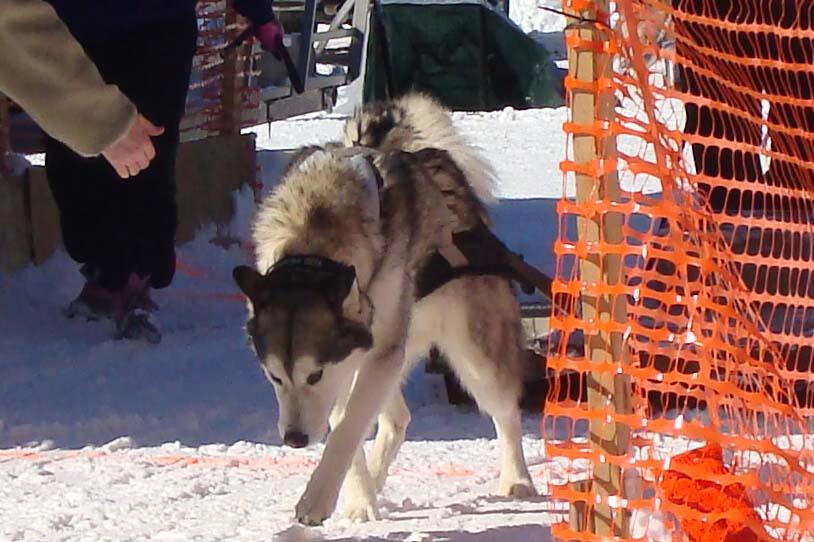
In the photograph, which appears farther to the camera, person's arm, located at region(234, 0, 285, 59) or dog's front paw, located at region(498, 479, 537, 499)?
person's arm, located at region(234, 0, 285, 59)

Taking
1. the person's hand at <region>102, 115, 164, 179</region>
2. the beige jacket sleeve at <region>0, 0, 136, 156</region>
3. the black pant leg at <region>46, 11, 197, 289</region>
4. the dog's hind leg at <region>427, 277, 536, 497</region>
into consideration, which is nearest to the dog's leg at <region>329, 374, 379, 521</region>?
the dog's hind leg at <region>427, 277, 536, 497</region>

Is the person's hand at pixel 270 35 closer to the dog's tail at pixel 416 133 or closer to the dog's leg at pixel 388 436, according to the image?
the dog's tail at pixel 416 133

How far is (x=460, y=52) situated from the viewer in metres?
14.7

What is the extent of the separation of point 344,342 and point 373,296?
22 cm

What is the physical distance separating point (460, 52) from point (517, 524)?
451 inches

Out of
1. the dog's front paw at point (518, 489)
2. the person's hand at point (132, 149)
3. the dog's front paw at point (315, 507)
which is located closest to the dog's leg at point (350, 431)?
the dog's front paw at point (315, 507)

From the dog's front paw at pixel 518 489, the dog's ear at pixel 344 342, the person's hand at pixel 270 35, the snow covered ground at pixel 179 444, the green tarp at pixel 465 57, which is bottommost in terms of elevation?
the dog's front paw at pixel 518 489

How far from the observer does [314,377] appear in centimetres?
362

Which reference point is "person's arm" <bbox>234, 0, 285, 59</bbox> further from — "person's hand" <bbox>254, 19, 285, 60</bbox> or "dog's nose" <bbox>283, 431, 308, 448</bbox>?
"dog's nose" <bbox>283, 431, 308, 448</bbox>

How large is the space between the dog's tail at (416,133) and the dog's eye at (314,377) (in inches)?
39.3

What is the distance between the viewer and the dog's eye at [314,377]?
3.60m

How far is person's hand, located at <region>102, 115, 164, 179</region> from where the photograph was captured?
2.72 m

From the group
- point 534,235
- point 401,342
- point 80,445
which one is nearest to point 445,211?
point 401,342

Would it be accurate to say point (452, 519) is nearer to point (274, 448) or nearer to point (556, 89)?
point (274, 448)
